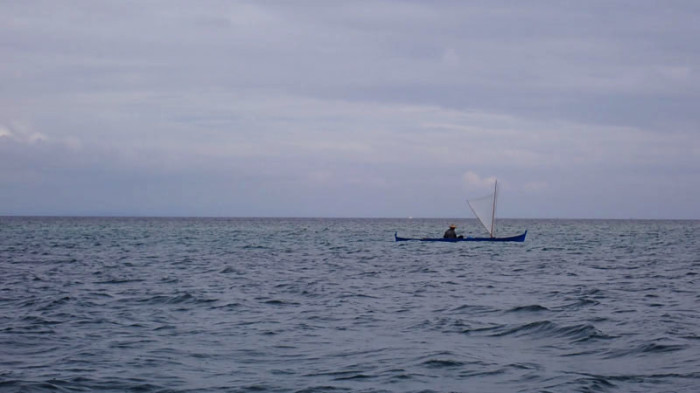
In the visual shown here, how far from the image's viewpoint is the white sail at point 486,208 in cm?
7338

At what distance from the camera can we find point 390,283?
32281mm

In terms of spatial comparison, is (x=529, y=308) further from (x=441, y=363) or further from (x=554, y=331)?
(x=441, y=363)

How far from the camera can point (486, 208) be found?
75250mm

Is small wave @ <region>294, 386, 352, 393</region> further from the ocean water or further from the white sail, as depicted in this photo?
the white sail

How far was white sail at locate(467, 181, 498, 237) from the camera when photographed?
73.4m

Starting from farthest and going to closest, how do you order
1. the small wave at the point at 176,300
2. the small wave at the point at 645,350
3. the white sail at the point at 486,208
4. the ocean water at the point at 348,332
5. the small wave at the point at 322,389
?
the white sail at the point at 486,208, the small wave at the point at 176,300, the small wave at the point at 645,350, the ocean water at the point at 348,332, the small wave at the point at 322,389

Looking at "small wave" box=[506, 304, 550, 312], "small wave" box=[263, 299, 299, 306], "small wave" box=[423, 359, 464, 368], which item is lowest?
"small wave" box=[263, 299, 299, 306]

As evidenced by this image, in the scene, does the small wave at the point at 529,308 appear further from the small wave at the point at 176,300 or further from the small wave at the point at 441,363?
the small wave at the point at 176,300

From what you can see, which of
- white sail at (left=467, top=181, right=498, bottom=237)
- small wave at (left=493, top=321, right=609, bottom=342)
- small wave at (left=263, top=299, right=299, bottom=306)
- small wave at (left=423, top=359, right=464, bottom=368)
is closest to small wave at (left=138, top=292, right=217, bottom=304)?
small wave at (left=263, top=299, right=299, bottom=306)

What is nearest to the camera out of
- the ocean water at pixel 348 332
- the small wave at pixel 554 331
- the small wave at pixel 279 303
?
the ocean water at pixel 348 332

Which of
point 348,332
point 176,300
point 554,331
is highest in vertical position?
point 554,331

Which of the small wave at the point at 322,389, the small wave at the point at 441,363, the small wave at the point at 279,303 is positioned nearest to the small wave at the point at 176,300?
the small wave at the point at 279,303

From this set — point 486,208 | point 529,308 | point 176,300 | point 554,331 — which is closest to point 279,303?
point 176,300

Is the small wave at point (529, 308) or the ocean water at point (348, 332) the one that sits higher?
the small wave at point (529, 308)
